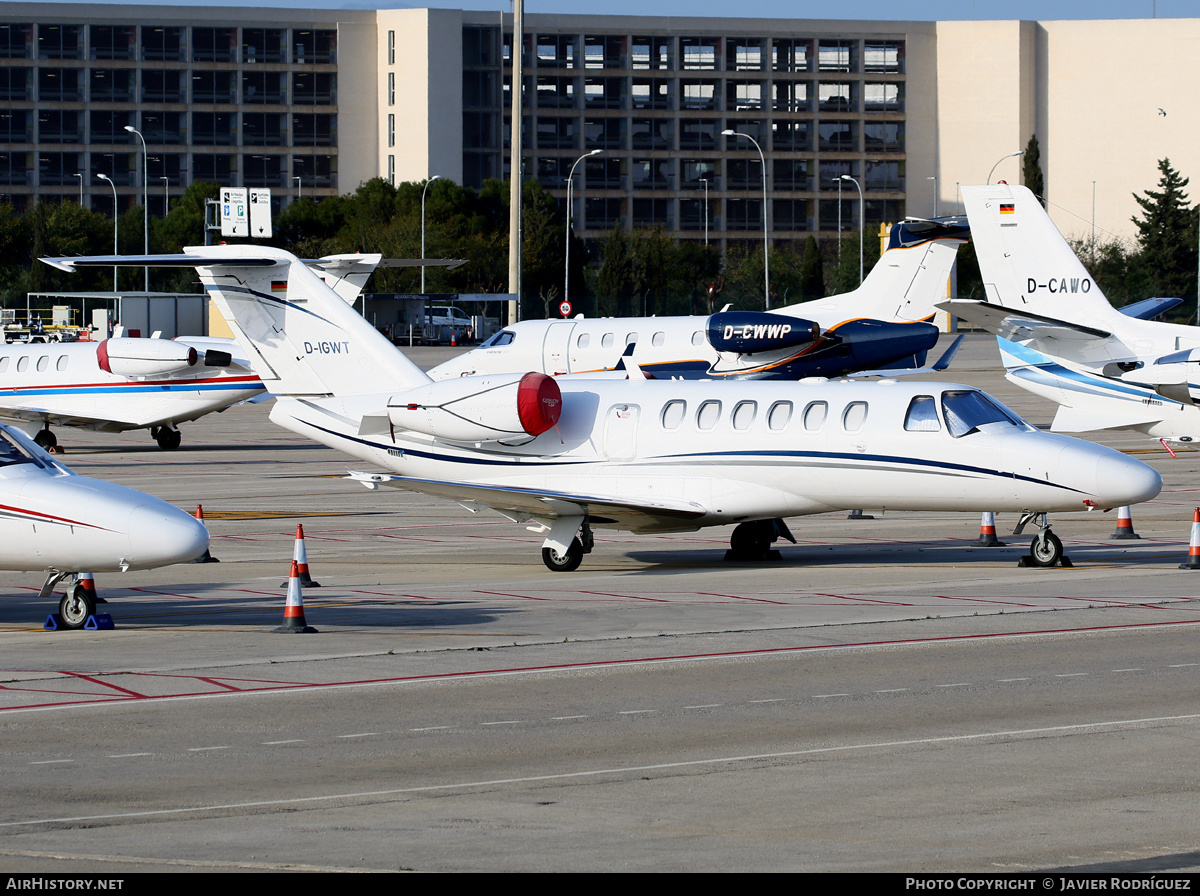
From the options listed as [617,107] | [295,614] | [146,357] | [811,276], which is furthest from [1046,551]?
[617,107]

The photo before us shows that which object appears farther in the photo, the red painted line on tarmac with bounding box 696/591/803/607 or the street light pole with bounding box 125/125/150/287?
the street light pole with bounding box 125/125/150/287

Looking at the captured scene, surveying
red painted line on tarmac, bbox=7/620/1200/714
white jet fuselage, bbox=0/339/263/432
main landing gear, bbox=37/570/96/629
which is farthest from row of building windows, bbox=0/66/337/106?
red painted line on tarmac, bbox=7/620/1200/714

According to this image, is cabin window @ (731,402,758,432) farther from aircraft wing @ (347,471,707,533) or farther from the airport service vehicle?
the airport service vehicle

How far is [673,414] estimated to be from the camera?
840 inches

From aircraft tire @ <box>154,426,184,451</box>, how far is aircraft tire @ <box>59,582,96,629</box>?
27.6 meters

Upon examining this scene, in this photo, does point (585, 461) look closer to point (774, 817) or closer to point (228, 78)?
point (774, 817)

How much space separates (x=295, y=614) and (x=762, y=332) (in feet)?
72.5

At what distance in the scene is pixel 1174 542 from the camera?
76.3ft

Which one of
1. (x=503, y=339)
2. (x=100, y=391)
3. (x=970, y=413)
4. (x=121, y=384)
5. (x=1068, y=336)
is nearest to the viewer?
(x=970, y=413)

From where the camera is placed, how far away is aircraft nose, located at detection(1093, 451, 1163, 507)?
1916 centimetres

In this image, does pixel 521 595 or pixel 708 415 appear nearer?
pixel 521 595

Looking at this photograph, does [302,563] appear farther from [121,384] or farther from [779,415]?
[121,384]

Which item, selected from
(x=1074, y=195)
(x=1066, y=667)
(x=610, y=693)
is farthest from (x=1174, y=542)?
(x=1074, y=195)

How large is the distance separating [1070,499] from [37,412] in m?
30.4
